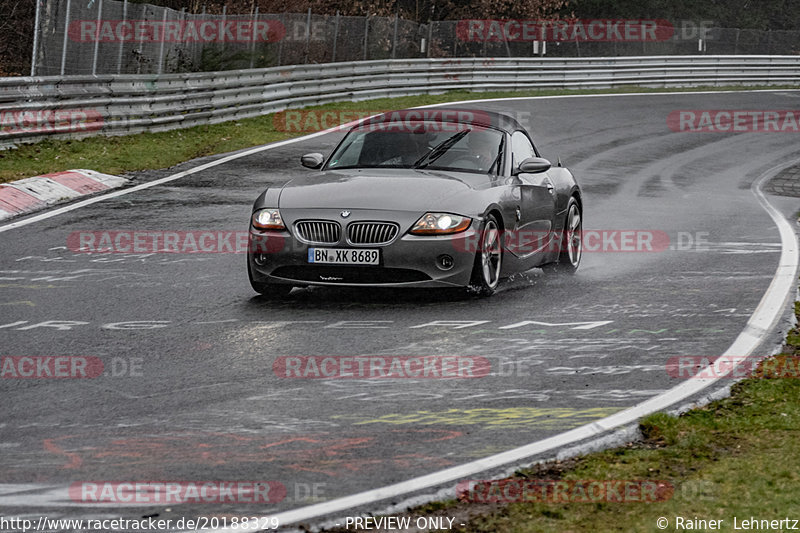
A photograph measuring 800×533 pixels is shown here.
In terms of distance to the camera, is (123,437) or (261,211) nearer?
(123,437)

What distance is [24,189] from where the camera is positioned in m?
14.7

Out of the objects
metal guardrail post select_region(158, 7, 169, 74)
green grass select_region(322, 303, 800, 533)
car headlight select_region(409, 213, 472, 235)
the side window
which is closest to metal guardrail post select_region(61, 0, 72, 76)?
metal guardrail post select_region(158, 7, 169, 74)

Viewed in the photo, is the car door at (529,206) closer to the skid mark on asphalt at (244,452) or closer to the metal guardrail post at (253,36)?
the skid mark on asphalt at (244,452)

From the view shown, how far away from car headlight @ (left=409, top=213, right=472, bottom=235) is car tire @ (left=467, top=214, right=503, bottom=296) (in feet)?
0.79

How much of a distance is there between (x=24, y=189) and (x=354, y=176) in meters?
6.33

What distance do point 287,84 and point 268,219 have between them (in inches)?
675

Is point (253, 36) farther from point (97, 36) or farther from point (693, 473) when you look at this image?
point (693, 473)

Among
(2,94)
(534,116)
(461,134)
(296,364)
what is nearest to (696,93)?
(534,116)

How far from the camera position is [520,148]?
440 inches

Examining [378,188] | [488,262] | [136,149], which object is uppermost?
[378,188]

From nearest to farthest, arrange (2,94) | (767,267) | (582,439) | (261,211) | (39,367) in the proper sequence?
1. (582,439)
2. (39,367)
3. (261,211)
4. (767,267)
5. (2,94)

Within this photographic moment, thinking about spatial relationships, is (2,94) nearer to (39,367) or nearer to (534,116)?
(39,367)

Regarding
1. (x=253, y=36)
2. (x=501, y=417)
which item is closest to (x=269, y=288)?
(x=501, y=417)

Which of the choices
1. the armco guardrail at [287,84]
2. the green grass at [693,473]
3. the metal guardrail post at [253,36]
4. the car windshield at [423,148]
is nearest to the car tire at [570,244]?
the car windshield at [423,148]
